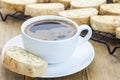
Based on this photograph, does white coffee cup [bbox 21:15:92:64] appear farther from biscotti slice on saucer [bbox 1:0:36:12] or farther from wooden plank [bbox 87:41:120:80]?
biscotti slice on saucer [bbox 1:0:36:12]

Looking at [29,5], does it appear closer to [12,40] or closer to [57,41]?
[12,40]

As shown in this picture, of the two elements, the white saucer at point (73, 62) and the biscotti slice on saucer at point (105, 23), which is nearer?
the white saucer at point (73, 62)

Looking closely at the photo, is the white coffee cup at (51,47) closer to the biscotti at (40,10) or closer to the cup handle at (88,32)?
the cup handle at (88,32)

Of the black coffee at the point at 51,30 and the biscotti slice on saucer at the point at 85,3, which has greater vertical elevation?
the black coffee at the point at 51,30

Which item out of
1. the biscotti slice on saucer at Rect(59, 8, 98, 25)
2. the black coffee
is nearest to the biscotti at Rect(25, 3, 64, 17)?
the biscotti slice on saucer at Rect(59, 8, 98, 25)

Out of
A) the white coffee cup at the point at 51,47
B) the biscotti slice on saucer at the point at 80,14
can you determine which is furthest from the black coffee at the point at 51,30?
the biscotti slice on saucer at the point at 80,14

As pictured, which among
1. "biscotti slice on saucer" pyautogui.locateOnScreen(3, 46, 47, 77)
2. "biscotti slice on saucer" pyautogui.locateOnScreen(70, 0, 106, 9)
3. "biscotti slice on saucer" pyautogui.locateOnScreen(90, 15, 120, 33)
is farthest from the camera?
"biscotti slice on saucer" pyautogui.locateOnScreen(70, 0, 106, 9)

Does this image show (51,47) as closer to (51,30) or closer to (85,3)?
(51,30)

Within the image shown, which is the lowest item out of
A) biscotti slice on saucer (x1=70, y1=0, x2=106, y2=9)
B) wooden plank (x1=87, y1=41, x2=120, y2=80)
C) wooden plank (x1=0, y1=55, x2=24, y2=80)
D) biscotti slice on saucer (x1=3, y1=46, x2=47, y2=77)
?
wooden plank (x1=87, y1=41, x2=120, y2=80)
